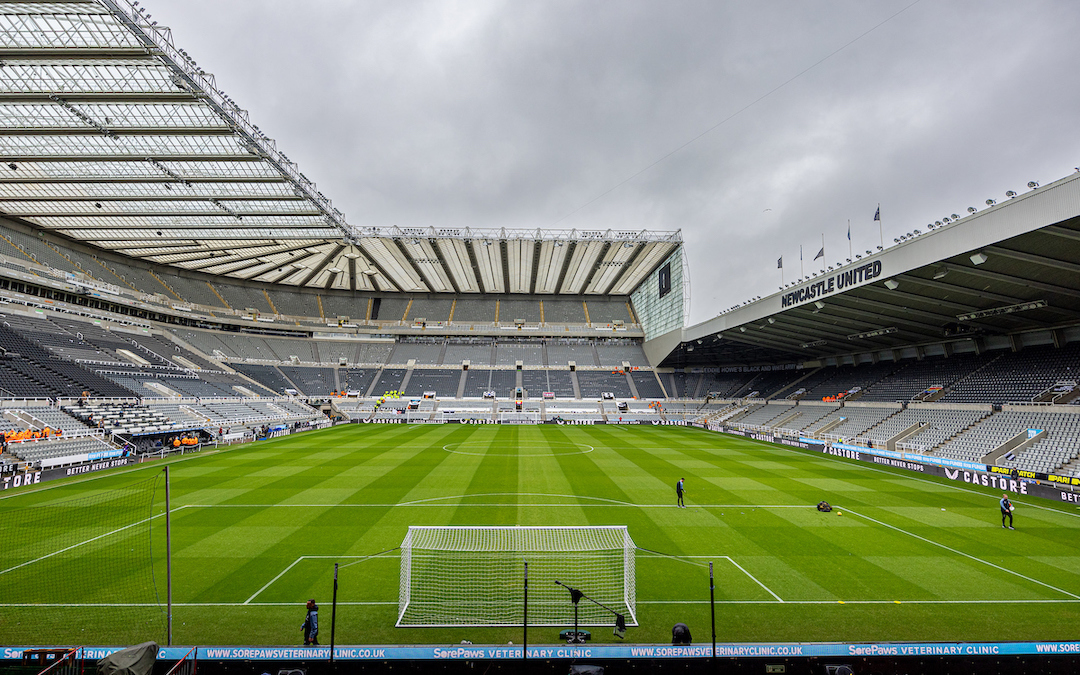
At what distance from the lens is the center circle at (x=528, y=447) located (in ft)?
84.8

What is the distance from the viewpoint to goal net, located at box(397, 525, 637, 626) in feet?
26.5

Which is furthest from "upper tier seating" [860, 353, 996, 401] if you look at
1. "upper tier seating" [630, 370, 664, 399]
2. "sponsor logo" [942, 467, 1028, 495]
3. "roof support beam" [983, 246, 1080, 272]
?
"upper tier seating" [630, 370, 664, 399]

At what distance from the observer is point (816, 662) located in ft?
19.9

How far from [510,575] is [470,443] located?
859 inches

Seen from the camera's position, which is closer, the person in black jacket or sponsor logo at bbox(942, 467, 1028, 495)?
the person in black jacket

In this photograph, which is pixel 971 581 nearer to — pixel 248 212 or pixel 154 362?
pixel 248 212

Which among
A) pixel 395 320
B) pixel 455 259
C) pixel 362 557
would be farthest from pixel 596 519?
pixel 395 320

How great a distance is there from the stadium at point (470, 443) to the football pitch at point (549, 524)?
10cm

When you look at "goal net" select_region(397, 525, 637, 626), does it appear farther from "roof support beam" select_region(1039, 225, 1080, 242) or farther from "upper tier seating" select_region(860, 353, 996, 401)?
"upper tier seating" select_region(860, 353, 996, 401)

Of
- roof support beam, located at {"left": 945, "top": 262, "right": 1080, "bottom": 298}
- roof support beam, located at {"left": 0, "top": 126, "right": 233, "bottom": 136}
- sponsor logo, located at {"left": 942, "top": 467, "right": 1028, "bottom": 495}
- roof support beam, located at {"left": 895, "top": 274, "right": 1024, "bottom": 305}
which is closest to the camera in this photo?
sponsor logo, located at {"left": 942, "top": 467, "right": 1028, "bottom": 495}

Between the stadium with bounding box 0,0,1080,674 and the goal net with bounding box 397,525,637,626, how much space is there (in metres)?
0.09

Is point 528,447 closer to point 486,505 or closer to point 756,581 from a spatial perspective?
point 486,505

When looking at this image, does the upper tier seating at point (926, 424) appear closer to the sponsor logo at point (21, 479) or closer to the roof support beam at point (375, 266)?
the sponsor logo at point (21, 479)

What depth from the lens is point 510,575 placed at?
9.52 meters
